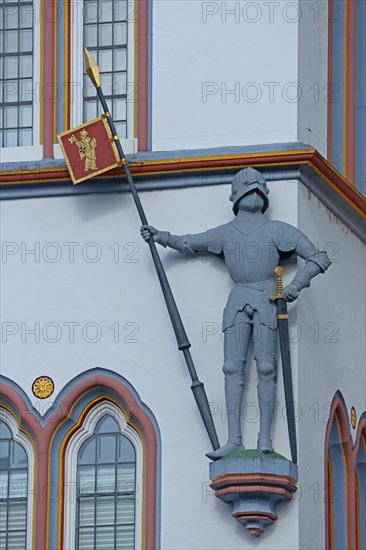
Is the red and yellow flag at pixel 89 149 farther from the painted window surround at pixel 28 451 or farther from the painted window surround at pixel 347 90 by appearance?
the painted window surround at pixel 347 90

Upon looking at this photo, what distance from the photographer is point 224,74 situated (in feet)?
90.8

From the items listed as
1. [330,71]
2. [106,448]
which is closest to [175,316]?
[106,448]

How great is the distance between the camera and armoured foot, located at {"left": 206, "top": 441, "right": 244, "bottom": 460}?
26406 mm

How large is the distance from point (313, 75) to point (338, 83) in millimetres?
1253

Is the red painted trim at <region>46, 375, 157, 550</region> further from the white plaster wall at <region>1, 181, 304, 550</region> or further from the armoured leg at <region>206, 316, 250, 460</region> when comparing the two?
the armoured leg at <region>206, 316, 250, 460</region>

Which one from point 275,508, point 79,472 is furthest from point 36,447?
point 275,508

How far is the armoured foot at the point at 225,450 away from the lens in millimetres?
26406

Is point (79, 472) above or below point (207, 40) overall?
below

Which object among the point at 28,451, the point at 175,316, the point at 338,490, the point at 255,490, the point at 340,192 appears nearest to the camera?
the point at 255,490

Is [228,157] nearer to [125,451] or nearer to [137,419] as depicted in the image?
[137,419]

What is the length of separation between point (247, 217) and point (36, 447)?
2789 mm

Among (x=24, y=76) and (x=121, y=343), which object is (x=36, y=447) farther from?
(x=24, y=76)

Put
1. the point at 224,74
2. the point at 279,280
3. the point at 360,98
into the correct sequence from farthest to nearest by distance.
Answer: the point at 360,98 < the point at 224,74 < the point at 279,280

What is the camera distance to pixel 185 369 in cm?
2708
